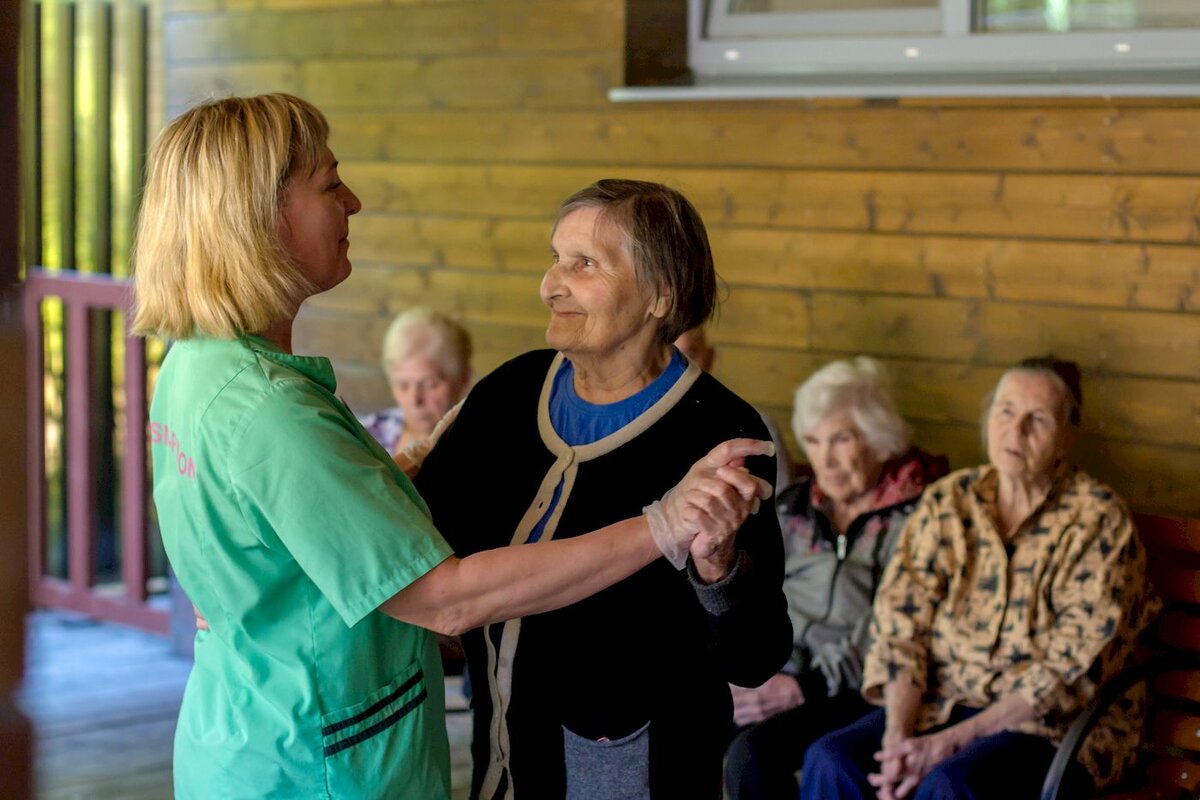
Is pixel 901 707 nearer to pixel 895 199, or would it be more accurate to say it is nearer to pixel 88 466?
pixel 895 199

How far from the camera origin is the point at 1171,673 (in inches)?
113

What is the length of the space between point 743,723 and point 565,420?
151 cm

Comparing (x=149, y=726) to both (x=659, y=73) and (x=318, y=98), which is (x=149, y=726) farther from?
(x=659, y=73)

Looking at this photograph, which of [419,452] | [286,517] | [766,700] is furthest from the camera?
[766,700]

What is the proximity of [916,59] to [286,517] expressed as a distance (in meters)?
2.56

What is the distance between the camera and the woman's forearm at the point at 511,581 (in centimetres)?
146

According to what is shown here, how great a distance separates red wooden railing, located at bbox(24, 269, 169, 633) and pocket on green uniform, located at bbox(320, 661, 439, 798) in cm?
353

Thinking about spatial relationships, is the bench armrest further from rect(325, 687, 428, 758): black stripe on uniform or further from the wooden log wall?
rect(325, 687, 428, 758): black stripe on uniform

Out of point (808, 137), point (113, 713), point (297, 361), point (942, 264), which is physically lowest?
point (113, 713)

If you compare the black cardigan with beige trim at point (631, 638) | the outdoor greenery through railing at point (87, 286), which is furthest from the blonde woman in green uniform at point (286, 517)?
the outdoor greenery through railing at point (87, 286)

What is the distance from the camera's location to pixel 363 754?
1.53 meters

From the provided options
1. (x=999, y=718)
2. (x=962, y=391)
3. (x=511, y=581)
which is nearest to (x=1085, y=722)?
(x=999, y=718)

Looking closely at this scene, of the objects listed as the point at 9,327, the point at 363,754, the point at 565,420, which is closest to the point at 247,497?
the point at 363,754

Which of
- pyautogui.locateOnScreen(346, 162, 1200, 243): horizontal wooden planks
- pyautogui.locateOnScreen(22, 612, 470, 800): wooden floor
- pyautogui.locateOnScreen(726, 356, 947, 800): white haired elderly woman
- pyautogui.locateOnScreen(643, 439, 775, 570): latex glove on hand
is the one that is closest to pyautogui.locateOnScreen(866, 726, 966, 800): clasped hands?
pyautogui.locateOnScreen(726, 356, 947, 800): white haired elderly woman
